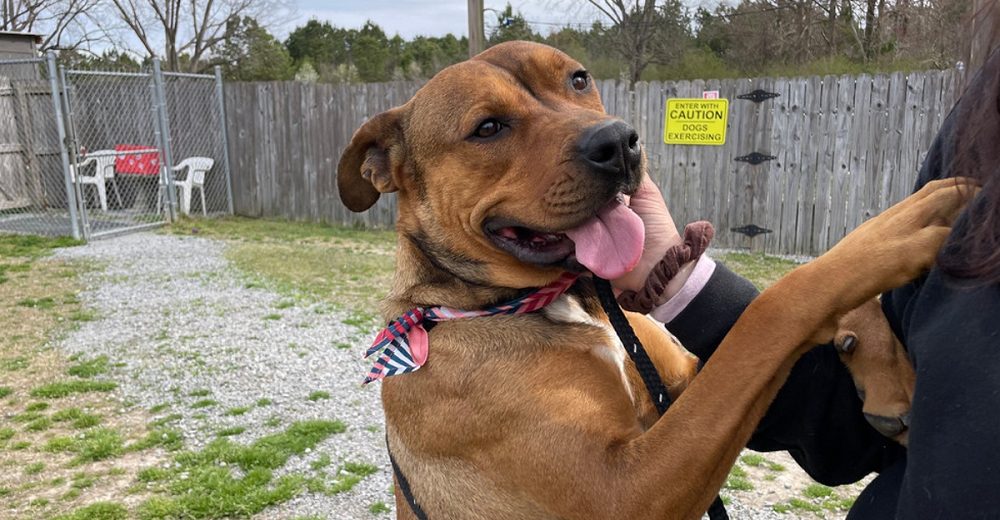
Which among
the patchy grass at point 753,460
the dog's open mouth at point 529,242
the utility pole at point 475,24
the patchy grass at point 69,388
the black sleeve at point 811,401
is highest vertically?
the utility pole at point 475,24

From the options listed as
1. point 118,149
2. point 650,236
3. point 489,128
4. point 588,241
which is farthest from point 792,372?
point 118,149

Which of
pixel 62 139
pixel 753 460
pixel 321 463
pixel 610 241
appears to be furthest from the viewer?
pixel 62 139

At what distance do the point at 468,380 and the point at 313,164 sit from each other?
13.6m

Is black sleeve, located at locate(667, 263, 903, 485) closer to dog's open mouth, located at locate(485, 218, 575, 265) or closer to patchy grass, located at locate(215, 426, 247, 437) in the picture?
dog's open mouth, located at locate(485, 218, 575, 265)

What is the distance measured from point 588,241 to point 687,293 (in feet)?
1.14

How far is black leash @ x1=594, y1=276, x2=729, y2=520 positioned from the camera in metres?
2.27

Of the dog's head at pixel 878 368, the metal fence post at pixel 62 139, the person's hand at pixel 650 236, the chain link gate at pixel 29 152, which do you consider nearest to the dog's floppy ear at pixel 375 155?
the person's hand at pixel 650 236

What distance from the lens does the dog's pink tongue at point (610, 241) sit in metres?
2.19

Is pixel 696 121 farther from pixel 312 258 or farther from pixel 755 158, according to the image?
pixel 312 258

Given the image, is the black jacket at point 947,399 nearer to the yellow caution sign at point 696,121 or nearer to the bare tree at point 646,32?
the yellow caution sign at point 696,121

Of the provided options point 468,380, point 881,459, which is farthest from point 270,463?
point 881,459

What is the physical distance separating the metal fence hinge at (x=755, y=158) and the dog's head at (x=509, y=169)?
8.95 meters

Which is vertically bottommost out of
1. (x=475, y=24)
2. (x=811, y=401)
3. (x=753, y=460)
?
(x=753, y=460)

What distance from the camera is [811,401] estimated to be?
210 centimetres
